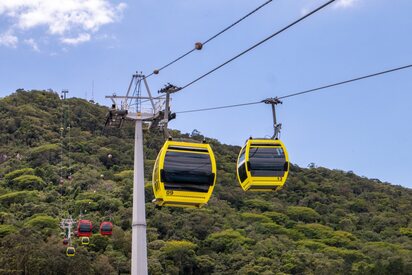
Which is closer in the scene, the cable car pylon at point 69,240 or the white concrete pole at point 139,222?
the white concrete pole at point 139,222

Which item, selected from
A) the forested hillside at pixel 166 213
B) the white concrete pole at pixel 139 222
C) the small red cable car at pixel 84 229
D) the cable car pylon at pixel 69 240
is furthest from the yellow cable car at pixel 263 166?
the forested hillside at pixel 166 213

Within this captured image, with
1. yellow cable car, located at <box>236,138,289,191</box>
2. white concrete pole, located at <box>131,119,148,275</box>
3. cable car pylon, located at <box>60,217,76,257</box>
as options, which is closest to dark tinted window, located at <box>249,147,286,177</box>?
yellow cable car, located at <box>236,138,289,191</box>

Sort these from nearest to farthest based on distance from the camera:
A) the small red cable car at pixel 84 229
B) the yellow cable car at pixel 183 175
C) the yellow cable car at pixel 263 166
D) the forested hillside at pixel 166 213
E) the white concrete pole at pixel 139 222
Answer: the yellow cable car at pixel 183 175
the yellow cable car at pixel 263 166
the white concrete pole at pixel 139 222
the small red cable car at pixel 84 229
the forested hillside at pixel 166 213

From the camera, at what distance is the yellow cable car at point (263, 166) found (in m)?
16.0

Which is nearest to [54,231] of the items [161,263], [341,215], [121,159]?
[161,263]

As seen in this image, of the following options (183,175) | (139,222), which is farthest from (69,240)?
(183,175)

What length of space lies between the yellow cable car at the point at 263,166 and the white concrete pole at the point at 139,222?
13.7ft

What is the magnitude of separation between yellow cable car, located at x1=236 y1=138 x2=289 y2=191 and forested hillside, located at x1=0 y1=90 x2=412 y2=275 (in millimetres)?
29775

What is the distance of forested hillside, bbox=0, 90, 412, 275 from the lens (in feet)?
166

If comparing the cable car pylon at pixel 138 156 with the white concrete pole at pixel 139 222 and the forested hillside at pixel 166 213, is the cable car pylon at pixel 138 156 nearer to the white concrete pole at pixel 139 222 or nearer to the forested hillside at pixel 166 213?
the white concrete pole at pixel 139 222

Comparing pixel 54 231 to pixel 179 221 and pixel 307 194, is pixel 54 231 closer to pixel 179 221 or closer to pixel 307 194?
pixel 179 221

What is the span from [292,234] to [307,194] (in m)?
15.3

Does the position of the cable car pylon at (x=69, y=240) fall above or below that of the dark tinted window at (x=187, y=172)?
below

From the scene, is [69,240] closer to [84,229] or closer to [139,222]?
[84,229]
